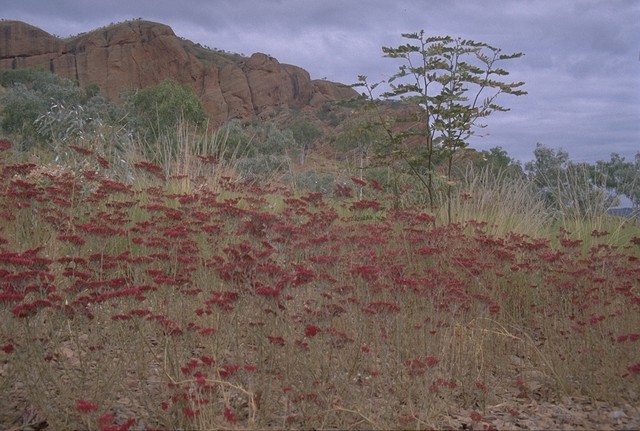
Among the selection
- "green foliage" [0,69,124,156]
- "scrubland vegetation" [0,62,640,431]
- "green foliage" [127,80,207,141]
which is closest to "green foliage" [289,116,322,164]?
"green foliage" [0,69,124,156]

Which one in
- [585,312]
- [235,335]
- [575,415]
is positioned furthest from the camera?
[585,312]

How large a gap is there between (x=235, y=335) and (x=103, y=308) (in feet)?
2.82

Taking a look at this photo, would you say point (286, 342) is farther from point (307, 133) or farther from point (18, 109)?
point (307, 133)

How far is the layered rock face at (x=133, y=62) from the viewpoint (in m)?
78.1

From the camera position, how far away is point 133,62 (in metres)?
79.7

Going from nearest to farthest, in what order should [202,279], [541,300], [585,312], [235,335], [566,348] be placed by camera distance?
[235,335] < [566,348] < [585,312] < [202,279] < [541,300]

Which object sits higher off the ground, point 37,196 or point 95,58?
point 95,58

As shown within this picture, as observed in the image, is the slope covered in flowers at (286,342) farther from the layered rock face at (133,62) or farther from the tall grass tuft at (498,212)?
the layered rock face at (133,62)

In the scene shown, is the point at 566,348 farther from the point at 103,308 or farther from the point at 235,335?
the point at 103,308

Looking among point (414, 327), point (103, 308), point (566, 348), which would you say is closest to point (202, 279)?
point (103, 308)

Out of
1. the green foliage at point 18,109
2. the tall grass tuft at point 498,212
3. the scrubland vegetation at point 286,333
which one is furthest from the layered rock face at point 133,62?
the scrubland vegetation at point 286,333

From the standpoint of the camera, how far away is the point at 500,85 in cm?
893

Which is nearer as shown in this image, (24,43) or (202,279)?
(202,279)

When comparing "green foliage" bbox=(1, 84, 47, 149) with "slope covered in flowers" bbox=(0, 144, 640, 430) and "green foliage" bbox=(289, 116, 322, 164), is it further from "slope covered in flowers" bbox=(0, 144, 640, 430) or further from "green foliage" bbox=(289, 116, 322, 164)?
"green foliage" bbox=(289, 116, 322, 164)
